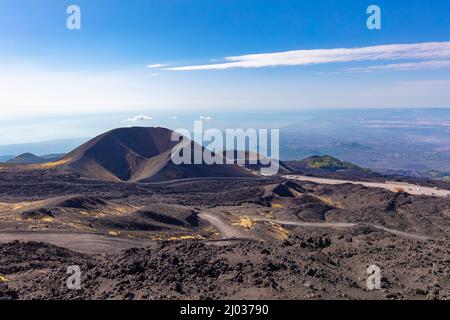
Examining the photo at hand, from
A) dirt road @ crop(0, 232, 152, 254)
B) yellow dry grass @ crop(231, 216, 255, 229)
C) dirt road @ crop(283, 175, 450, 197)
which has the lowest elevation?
dirt road @ crop(283, 175, 450, 197)

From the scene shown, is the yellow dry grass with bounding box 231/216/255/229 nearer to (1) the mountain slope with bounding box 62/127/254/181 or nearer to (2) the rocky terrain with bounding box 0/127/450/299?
(2) the rocky terrain with bounding box 0/127/450/299

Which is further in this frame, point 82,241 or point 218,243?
point 218,243

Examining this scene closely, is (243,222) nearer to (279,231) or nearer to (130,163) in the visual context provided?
(279,231)

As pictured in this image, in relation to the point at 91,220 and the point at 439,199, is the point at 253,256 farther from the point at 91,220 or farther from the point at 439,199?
the point at 439,199

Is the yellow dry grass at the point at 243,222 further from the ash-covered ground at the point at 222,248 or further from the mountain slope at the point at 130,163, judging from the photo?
the mountain slope at the point at 130,163

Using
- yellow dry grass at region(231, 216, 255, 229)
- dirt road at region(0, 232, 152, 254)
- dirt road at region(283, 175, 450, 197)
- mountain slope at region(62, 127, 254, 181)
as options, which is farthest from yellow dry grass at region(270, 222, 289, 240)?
dirt road at region(283, 175, 450, 197)

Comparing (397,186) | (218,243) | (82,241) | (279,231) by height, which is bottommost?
(397,186)

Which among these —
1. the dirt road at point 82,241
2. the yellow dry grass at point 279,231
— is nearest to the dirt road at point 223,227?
the yellow dry grass at point 279,231

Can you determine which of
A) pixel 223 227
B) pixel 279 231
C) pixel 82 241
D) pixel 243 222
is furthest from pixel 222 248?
pixel 243 222

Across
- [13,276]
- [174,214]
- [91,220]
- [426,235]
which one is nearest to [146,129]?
[174,214]
